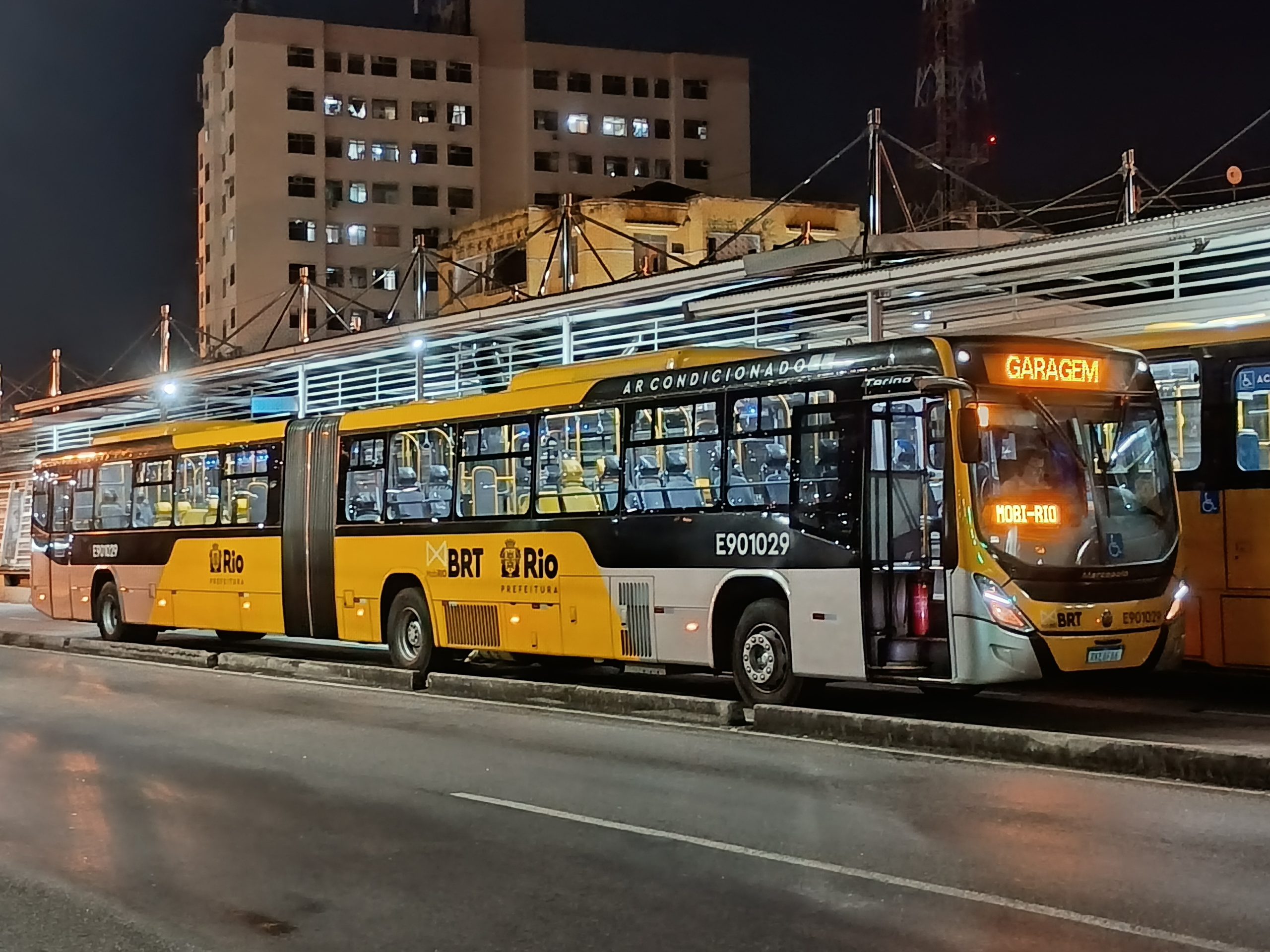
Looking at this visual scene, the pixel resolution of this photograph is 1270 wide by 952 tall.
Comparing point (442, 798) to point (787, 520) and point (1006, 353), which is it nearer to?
point (787, 520)

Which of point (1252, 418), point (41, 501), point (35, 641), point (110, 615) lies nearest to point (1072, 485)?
point (1252, 418)

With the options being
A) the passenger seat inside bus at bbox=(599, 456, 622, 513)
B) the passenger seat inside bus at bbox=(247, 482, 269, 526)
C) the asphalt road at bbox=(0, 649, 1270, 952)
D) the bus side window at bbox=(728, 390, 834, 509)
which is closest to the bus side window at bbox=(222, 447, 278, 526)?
the passenger seat inside bus at bbox=(247, 482, 269, 526)

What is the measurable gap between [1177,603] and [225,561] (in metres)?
13.2

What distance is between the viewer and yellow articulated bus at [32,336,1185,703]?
37.7 feet

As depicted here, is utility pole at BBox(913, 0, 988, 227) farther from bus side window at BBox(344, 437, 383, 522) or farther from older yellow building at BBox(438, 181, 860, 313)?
bus side window at BBox(344, 437, 383, 522)

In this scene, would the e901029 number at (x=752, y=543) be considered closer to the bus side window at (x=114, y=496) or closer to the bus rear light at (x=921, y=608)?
the bus rear light at (x=921, y=608)

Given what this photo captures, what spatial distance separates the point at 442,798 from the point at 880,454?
16.1 ft

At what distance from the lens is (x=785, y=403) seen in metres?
12.9

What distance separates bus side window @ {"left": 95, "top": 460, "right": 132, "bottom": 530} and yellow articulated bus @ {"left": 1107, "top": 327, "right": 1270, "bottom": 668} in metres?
15.8

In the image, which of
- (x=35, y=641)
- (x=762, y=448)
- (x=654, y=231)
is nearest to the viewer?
(x=762, y=448)

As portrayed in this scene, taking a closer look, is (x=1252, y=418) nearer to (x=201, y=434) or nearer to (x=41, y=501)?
(x=201, y=434)

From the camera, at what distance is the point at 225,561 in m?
20.3

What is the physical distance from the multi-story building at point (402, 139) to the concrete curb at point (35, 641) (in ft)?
175

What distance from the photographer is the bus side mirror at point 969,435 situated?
37.1 ft
